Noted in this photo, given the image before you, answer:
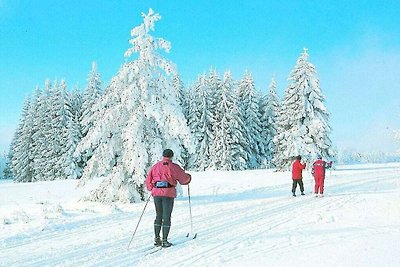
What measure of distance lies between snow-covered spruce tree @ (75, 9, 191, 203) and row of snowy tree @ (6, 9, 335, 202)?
0.14 feet

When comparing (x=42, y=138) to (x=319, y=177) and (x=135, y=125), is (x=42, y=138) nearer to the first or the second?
(x=135, y=125)

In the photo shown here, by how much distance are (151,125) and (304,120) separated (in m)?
26.0

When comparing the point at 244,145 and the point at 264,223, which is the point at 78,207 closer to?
the point at 264,223

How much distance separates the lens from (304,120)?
133 feet

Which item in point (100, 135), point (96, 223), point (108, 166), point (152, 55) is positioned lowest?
point (96, 223)

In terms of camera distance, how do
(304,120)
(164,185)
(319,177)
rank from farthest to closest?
(304,120), (319,177), (164,185)

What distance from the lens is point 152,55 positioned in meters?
17.7

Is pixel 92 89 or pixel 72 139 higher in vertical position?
pixel 92 89

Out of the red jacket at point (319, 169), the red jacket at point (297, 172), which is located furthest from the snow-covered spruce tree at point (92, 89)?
the red jacket at point (319, 169)

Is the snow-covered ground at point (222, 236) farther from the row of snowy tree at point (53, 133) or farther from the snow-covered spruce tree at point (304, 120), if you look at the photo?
the row of snowy tree at point (53, 133)

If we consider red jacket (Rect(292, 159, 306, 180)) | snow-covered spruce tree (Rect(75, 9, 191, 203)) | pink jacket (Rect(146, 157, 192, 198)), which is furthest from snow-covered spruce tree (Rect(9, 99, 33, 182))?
pink jacket (Rect(146, 157, 192, 198))

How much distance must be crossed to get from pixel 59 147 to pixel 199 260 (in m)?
42.8

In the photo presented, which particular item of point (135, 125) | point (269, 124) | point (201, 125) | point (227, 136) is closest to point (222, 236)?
point (135, 125)

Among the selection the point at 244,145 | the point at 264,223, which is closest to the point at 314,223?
the point at 264,223
